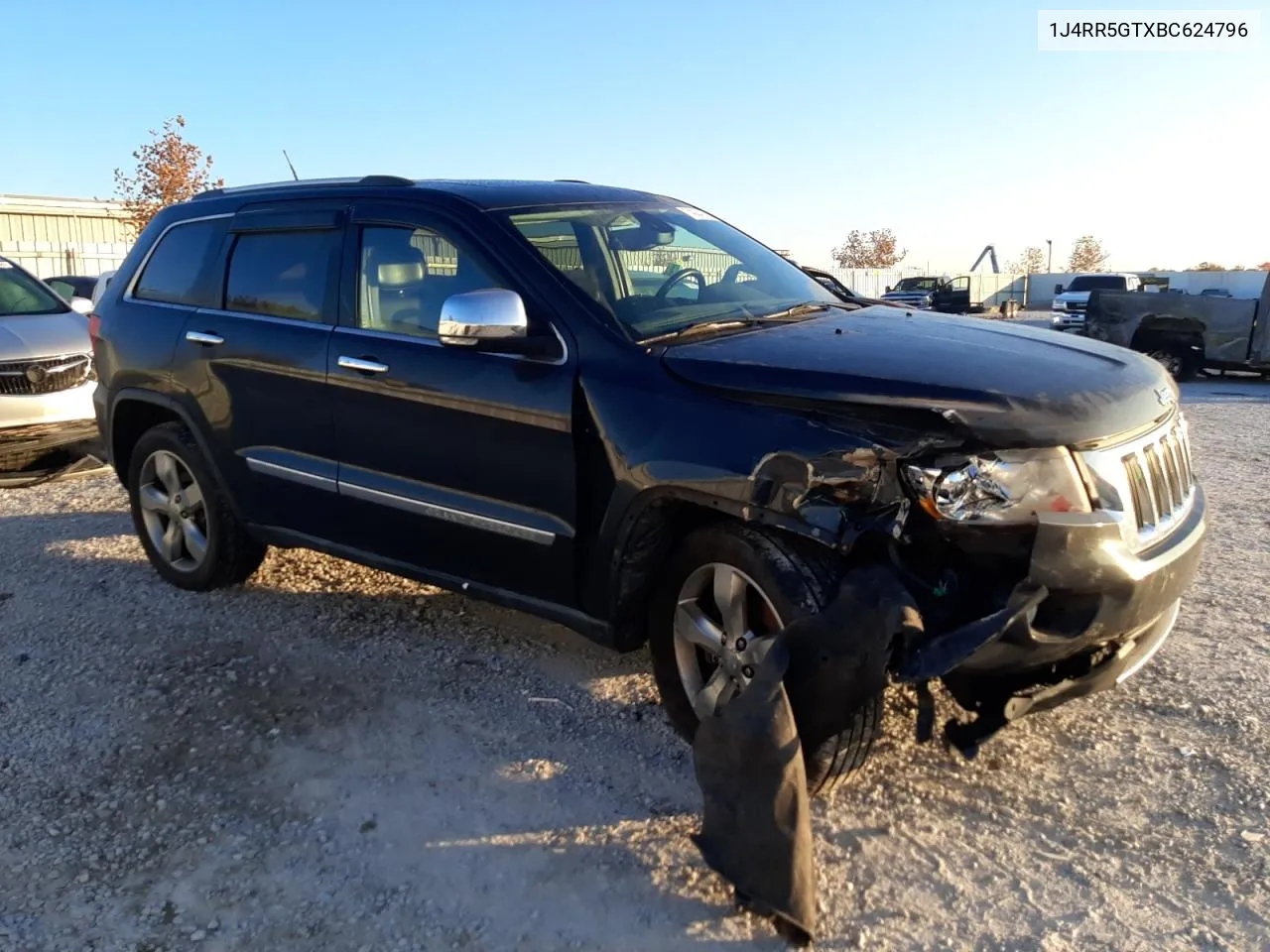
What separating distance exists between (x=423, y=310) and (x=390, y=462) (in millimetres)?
606

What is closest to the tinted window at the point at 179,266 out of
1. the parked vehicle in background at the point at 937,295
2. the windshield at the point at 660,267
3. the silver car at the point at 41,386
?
the windshield at the point at 660,267

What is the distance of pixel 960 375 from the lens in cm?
301

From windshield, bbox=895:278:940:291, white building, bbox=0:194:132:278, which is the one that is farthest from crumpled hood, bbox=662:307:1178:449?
windshield, bbox=895:278:940:291

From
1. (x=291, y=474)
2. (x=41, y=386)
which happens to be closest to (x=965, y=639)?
(x=291, y=474)

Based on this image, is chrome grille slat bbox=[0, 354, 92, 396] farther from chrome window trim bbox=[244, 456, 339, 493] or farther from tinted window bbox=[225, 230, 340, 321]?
chrome window trim bbox=[244, 456, 339, 493]

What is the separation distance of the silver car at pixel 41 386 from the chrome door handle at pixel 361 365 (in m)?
4.87

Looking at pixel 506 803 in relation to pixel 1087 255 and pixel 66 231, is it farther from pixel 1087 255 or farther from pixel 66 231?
pixel 1087 255

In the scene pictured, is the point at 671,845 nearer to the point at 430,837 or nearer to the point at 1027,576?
the point at 430,837

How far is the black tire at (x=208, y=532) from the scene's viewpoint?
197 inches

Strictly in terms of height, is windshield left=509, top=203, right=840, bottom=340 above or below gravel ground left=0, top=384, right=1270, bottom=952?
above

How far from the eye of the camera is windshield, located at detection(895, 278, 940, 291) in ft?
118

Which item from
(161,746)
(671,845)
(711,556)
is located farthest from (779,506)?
(161,746)

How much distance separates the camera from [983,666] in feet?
9.37

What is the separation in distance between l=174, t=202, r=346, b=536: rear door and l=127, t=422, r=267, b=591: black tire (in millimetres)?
219
